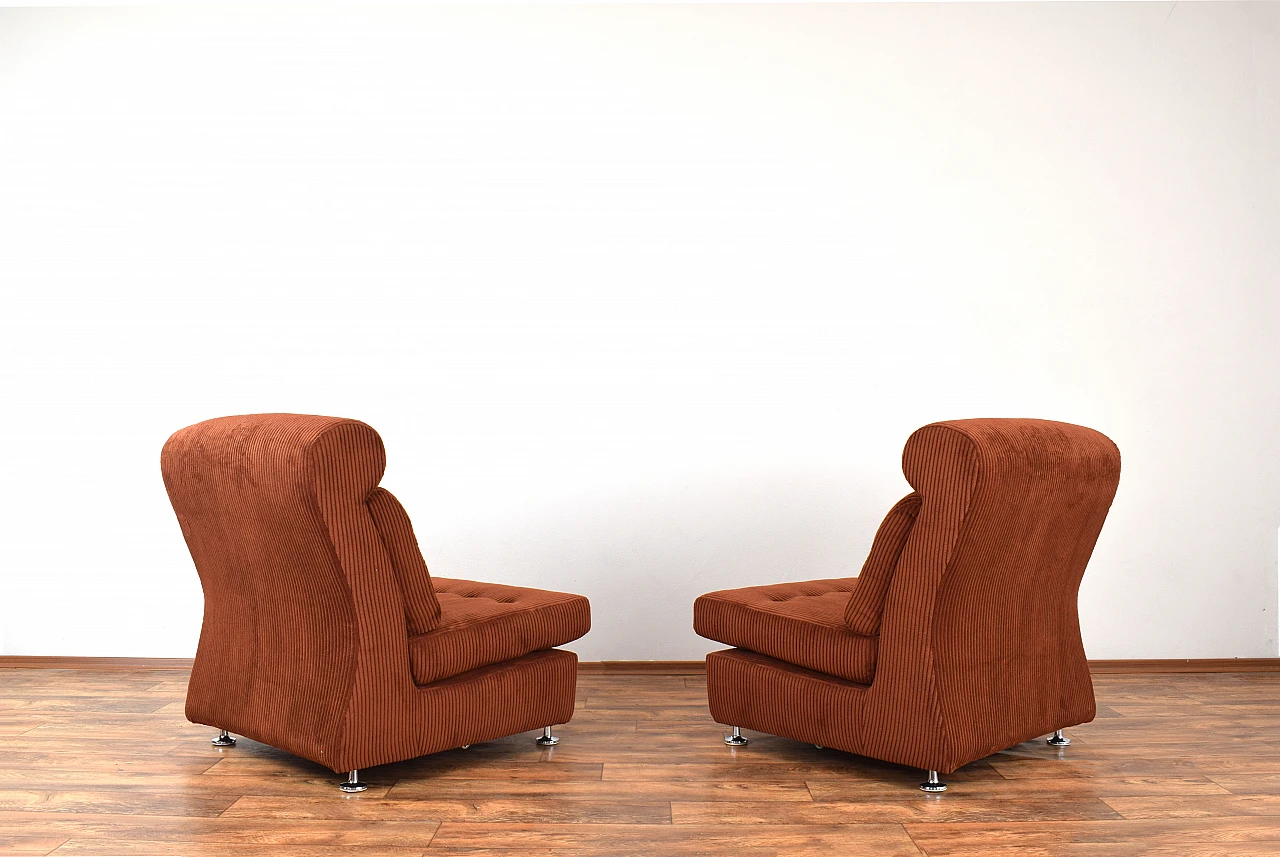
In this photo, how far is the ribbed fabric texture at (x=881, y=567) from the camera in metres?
2.88

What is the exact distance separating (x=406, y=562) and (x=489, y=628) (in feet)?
1.12

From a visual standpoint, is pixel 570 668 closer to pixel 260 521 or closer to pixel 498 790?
pixel 498 790

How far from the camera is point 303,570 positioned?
112 inches

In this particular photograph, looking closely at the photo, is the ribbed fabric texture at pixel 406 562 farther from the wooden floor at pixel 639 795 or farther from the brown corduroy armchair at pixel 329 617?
the wooden floor at pixel 639 795

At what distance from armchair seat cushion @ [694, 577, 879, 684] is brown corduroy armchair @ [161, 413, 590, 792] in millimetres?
557

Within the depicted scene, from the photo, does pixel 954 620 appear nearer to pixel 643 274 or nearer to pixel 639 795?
pixel 639 795

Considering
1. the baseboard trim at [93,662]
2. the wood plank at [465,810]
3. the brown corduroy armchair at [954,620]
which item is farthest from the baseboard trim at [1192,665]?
the baseboard trim at [93,662]

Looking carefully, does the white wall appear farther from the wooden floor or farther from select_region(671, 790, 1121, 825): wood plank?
select_region(671, 790, 1121, 825): wood plank

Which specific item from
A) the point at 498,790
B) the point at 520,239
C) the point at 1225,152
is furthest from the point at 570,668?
the point at 1225,152

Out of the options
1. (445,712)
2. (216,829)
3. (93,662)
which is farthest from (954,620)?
(93,662)

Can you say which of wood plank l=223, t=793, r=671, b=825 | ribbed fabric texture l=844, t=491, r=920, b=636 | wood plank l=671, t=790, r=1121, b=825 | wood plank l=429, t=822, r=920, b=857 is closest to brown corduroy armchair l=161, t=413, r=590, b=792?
wood plank l=223, t=793, r=671, b=825

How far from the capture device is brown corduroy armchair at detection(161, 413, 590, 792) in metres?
2.77

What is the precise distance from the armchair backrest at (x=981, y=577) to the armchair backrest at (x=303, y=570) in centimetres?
139

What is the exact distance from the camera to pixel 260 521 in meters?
2.85
